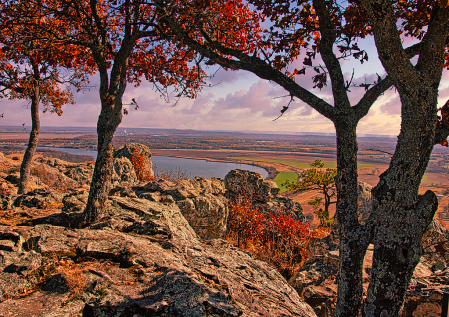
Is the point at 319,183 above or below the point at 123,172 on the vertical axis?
below

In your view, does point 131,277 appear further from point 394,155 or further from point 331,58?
point 331,58

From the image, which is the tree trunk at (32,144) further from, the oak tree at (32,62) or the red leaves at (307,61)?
the red leaves at (307,61)

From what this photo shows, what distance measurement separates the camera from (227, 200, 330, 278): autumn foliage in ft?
25.2

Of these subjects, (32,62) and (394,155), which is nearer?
(394,155)

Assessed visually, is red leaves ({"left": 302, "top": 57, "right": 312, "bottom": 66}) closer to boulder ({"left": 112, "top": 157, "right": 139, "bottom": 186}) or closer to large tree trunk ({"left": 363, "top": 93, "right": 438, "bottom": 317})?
large tree trunk ({"left": 363, "top": 93, "right": 438, "bottom": 317})

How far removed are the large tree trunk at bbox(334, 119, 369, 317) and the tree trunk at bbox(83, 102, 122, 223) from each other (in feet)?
15.9

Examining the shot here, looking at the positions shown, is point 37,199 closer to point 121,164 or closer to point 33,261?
point 33,261

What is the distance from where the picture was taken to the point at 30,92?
35.0ft

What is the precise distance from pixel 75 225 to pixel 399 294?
5.99 m

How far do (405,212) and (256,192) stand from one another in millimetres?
9539

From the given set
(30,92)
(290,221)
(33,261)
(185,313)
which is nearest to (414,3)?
(185,313)

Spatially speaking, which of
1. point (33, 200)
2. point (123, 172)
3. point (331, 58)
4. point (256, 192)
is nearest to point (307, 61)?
point (331, 58)

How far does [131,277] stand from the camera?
302 cm

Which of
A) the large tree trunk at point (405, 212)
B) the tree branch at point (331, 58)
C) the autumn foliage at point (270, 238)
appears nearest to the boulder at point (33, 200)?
the autumn foliage at point (270, 238)
